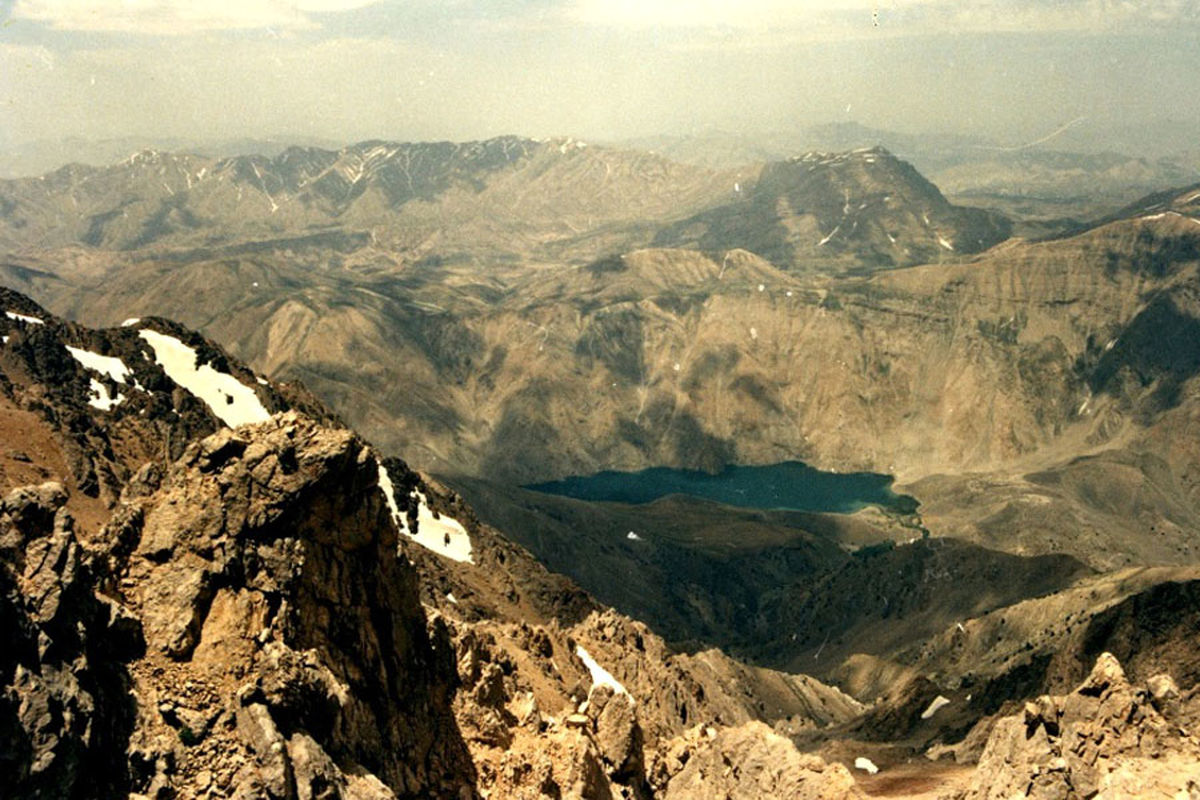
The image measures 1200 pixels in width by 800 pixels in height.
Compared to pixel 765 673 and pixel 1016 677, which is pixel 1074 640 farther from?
pixel 765 673

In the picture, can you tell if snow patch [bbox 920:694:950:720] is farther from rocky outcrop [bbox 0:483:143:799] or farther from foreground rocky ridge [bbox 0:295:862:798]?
rocky outcrop [bbox 0:483:143:799]

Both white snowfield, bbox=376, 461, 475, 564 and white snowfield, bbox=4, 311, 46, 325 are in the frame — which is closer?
white snowfield, bbox=376, 461, 475, 564

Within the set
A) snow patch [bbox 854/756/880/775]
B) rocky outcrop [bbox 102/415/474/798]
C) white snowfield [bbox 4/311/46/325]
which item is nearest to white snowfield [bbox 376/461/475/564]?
white snowfield [bbox 4/311/46/325]

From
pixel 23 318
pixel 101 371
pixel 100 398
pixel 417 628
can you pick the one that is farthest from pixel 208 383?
pixel 417 628

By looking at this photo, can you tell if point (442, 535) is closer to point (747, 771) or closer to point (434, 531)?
point (434, 531)

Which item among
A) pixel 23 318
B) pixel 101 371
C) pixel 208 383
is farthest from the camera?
pixel 208 383

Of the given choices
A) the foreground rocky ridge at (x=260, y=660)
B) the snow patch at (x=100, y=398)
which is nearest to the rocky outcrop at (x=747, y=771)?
the foreground rocky ridge at (x=260, y=660)
